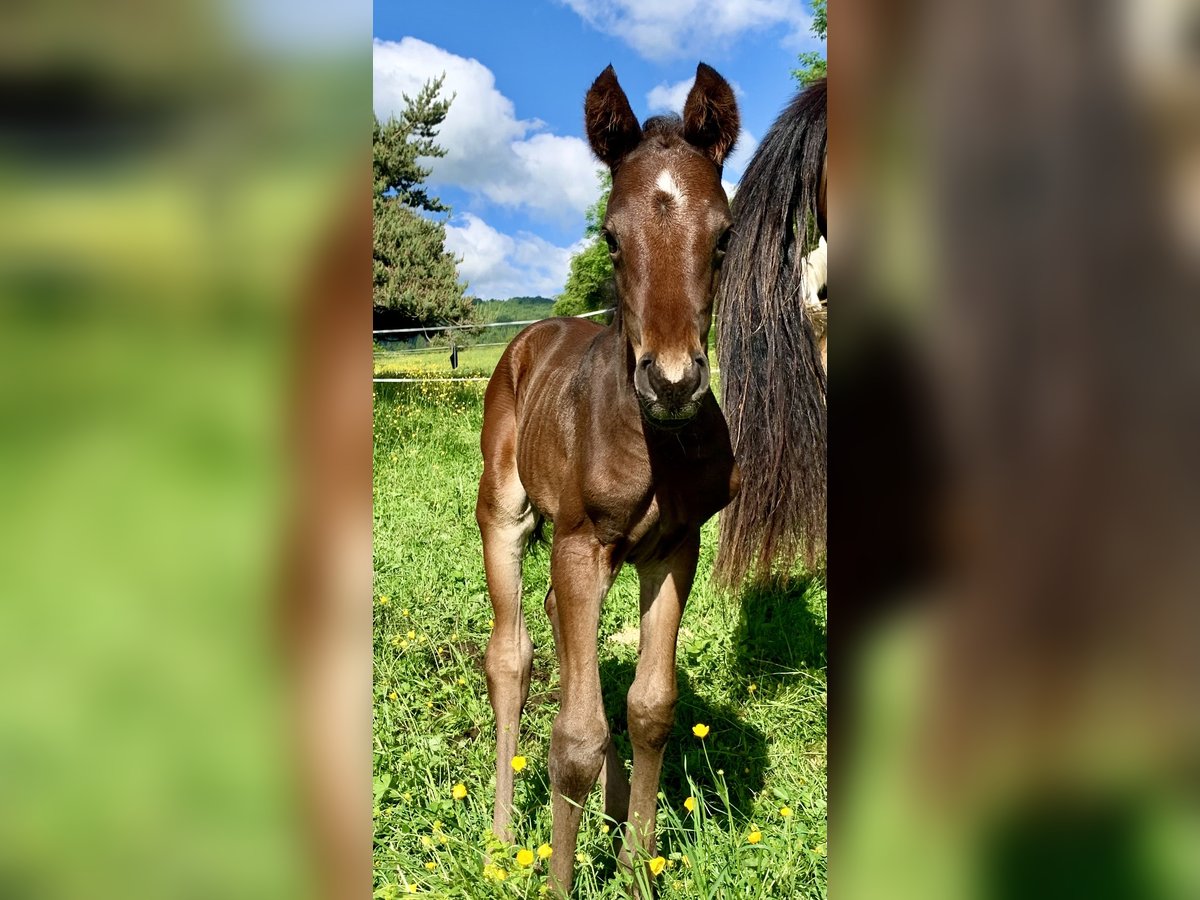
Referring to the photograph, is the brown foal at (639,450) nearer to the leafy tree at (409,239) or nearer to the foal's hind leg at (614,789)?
the foal's hind leg at (614,789)

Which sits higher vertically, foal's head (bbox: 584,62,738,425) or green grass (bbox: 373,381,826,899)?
foal's head (bbox: 584,62,738,425)

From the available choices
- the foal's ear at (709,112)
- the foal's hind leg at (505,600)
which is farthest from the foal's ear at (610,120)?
the foal's hind leg at (505,600)

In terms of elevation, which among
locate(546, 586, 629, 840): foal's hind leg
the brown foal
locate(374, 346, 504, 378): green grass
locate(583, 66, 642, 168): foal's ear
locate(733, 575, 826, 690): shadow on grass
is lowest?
locate(546, 586, 629, 840): foal's hind leg

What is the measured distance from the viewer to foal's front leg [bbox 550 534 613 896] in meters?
2.32

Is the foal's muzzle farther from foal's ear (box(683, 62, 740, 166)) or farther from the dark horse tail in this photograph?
the dark horse tail

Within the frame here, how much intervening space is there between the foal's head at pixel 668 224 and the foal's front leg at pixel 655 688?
27.2 inches

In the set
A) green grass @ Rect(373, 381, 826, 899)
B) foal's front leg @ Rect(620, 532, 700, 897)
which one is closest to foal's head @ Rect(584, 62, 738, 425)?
foal's front leg @ Rect(620, 532, 700, 897)
